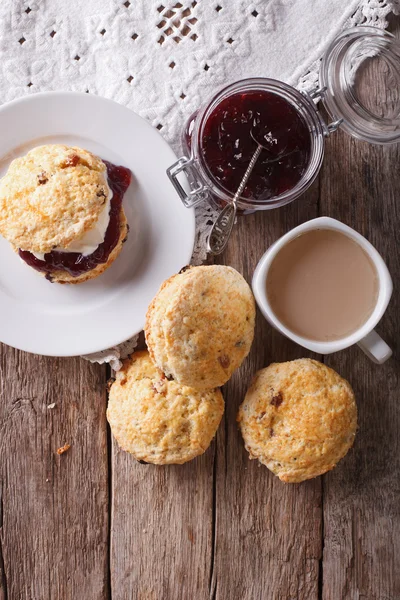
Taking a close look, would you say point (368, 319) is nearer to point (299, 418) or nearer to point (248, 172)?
point (299, 418)

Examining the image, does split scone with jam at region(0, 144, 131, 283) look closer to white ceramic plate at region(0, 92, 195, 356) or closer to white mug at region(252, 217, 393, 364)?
white ceramic plate at region(0, 92, 195, 356)

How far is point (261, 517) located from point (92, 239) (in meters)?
1.33

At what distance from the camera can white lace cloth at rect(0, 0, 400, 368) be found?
227cm

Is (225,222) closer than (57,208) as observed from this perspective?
No

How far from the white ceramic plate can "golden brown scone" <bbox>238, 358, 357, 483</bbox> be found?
0.55 meters

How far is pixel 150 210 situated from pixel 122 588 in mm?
1548

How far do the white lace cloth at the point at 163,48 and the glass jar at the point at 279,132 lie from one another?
0.50 feet

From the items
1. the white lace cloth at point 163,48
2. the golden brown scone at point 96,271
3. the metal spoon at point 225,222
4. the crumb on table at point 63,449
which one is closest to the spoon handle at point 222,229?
the metal spoon at point 225,222

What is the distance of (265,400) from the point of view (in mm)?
2197

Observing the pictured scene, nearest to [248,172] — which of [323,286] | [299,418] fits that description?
[323,286]

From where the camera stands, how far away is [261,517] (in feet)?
7.93

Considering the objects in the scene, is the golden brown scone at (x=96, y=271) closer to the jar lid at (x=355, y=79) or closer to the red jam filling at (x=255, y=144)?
the red jam filling at (x=255, y=144)

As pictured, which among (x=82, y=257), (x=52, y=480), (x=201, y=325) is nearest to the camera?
(x=201, y=325)

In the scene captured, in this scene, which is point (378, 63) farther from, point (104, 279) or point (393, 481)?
point (393, 481)
